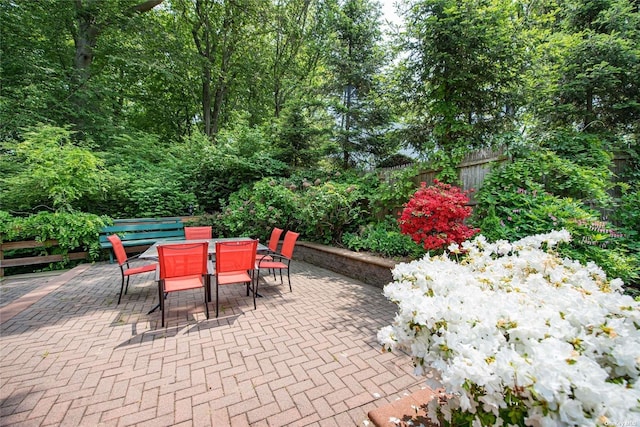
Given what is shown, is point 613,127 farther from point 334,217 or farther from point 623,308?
point 623,308

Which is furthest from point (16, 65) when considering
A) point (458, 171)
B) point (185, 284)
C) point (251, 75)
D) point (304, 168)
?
point (458, 171)

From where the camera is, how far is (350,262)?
5109 millimetres

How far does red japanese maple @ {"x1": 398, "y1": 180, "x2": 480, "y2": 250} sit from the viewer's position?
3.77 meters

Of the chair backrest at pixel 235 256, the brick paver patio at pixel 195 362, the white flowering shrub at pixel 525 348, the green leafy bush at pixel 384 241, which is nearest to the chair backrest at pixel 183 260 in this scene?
the chair backrest at pixel 235 256

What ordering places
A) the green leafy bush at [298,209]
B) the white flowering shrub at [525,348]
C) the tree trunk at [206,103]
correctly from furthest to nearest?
the tree trunk at [206,103] < the green leafy bush at [298,209] < the white flowering shrub at [525,348]

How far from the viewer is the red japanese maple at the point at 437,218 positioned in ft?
12.4

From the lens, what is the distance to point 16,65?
7.64 meters

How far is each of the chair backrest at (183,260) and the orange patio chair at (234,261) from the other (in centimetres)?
19

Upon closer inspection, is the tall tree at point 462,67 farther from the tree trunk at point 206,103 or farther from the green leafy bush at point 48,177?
the tree trunk at point 206,103

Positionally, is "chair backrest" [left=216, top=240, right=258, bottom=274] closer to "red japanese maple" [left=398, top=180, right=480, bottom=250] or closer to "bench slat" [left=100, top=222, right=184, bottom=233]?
"red japanese maple" [left=398, top=180, right=480, bottom=250]

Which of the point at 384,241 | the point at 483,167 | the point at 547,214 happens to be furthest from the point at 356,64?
the point at 547,214

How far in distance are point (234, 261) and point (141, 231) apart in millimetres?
4647

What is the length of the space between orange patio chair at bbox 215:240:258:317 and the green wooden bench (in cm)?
424

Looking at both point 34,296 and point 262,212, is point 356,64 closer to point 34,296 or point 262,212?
point 262,212
